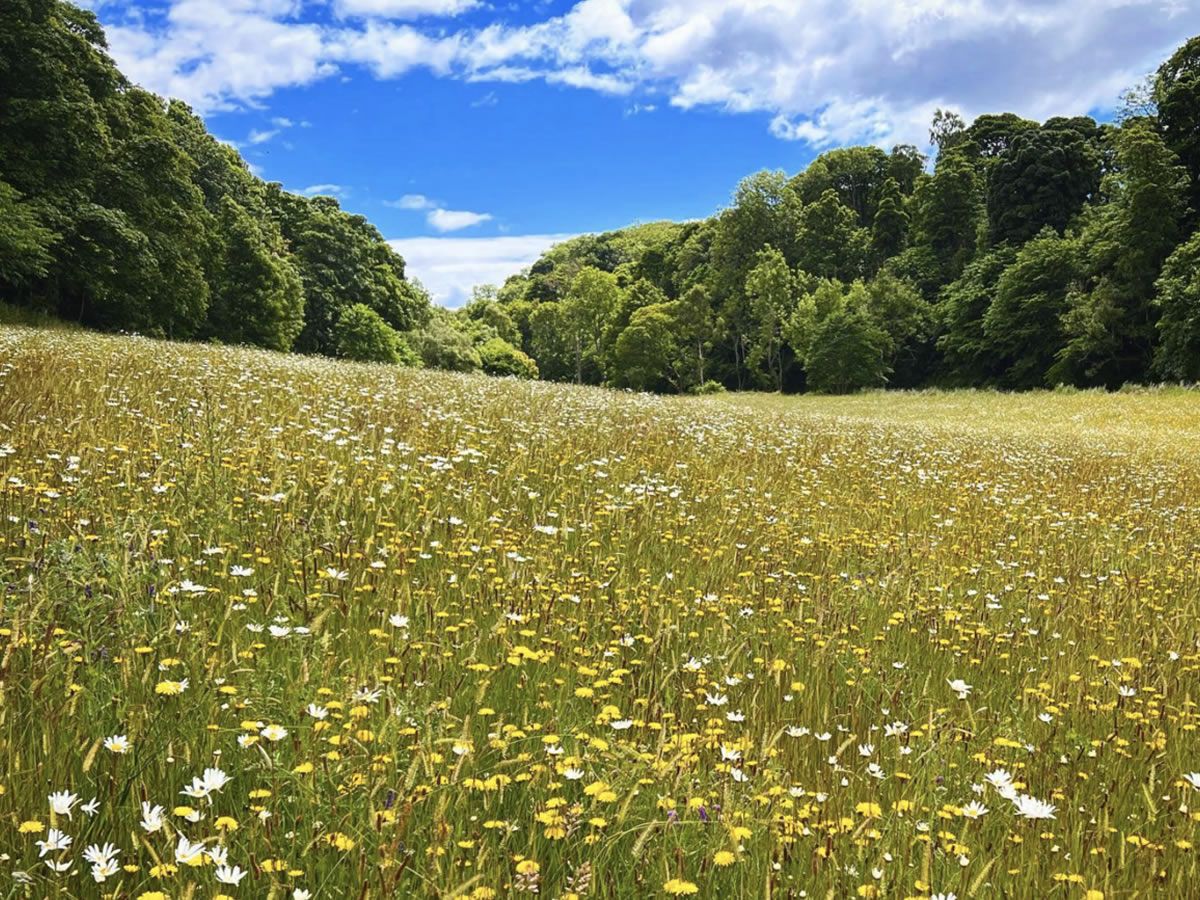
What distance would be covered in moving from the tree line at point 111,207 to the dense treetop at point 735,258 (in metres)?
0.10

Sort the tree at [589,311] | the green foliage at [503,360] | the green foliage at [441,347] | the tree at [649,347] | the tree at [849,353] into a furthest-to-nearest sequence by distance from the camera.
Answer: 1. the green foliage at [503,360]
2. the tree at [589,311]
3. the tree at [649,347]
4. the green foliage at [441,347]
5. the tree at [849,353]

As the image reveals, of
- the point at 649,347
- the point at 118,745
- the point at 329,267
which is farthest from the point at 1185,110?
the point at 329,267

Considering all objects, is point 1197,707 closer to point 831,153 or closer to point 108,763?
point 108,763

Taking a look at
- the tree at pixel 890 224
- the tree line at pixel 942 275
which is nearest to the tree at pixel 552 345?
the tree line at pixel 942 275

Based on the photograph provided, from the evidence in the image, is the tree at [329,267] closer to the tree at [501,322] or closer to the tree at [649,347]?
the tree at [649,347]

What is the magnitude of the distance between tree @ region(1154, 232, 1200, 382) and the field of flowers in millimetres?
38714

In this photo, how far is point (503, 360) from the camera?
110 meters

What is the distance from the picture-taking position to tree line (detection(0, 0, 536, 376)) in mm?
26125

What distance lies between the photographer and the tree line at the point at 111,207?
2612 centimetres

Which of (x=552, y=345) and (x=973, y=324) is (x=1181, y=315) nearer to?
(x=973, y=324)

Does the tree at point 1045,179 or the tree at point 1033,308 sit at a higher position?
the tree at point 1045,179

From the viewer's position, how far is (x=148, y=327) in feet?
111

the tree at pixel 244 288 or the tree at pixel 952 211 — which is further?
the tree at pixel 952 211

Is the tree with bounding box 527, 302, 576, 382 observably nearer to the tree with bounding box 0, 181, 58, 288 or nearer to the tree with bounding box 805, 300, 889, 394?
the tree with bounding box 805, 300, 889, 394
